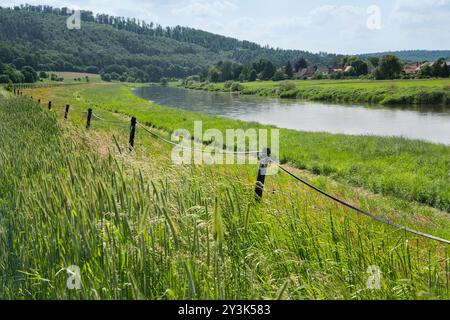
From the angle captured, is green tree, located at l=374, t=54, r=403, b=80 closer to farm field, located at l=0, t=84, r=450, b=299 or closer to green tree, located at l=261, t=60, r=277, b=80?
green tree, located at l=261, t=60, r=277, b=80

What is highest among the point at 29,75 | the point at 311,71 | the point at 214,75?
the point at 311,71

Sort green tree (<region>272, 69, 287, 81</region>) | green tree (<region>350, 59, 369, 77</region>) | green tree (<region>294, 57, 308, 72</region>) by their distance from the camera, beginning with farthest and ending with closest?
green tree (<region>294, 57, 308, 72</region>) < green tree (<region>272, 69, 287, 81</region>) < green tree (<region>350, 59, 369, 77</region>)

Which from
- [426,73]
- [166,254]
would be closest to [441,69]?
[426,73]

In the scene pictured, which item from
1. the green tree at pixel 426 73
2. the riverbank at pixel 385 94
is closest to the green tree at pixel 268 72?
the green tree at pixel 426 73

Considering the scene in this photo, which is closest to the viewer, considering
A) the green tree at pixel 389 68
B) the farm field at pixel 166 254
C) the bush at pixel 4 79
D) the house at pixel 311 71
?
the farm field at pixel 166 254

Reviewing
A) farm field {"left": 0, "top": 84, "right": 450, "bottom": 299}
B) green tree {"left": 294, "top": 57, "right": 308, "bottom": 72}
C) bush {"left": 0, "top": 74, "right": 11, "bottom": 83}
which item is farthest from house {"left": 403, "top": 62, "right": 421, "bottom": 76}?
farm field {"left": 0, "top": 84, "right": 450, "bottom": 299}

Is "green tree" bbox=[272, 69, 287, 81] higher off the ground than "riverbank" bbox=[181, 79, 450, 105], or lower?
higher

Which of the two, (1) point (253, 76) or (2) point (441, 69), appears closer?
(2) point (441, 69)

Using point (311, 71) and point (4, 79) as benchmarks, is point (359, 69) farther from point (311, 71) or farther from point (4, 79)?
point (4, 79)

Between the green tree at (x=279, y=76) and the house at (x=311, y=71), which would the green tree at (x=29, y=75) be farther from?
the house at (x=311, y=71)

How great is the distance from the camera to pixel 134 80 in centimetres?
16975

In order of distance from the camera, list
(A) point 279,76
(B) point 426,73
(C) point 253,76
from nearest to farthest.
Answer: (B) point 426,73 < (A) point 279,76 < (C) point 253,76

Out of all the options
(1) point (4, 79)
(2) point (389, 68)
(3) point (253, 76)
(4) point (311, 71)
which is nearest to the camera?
(1) point (4, 79)

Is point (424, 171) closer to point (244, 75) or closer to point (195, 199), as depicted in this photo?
point (195, 199)
